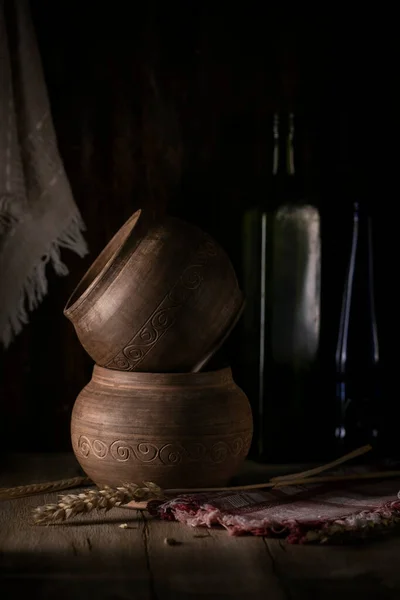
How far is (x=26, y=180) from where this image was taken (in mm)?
1707

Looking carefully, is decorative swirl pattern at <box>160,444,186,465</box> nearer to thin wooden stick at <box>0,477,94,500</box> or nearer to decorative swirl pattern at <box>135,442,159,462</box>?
decorative swirl pattern at <box>135,442,159,462</box>

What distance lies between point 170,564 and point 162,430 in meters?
0.27

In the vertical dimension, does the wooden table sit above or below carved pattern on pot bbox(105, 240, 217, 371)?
below

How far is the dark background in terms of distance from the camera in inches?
70.1

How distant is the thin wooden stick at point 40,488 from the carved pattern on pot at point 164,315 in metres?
0.25

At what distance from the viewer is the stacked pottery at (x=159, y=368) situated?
54.1 inches

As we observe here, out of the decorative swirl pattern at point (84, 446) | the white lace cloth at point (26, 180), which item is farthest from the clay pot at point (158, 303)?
the white lace cloth at point (26, 180)

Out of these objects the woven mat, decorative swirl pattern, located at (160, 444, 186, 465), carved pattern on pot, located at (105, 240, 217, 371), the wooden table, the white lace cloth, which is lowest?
the wooden table

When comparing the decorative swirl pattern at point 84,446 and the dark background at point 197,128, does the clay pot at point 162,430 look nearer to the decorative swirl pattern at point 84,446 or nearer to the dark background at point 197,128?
the decorative swirl pattern at point 84,446

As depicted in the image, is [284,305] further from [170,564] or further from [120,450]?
[170,564]

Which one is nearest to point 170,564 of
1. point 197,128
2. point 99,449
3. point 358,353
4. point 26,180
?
point 99,449

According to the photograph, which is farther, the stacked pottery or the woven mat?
the stacked pottery

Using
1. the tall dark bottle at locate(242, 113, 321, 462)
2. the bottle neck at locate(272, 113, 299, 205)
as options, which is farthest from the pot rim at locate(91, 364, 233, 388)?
the bottle neck at locate(272, 113, 299, 205)

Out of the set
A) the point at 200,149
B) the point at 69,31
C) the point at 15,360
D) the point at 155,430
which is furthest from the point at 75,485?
the point at 69,31
